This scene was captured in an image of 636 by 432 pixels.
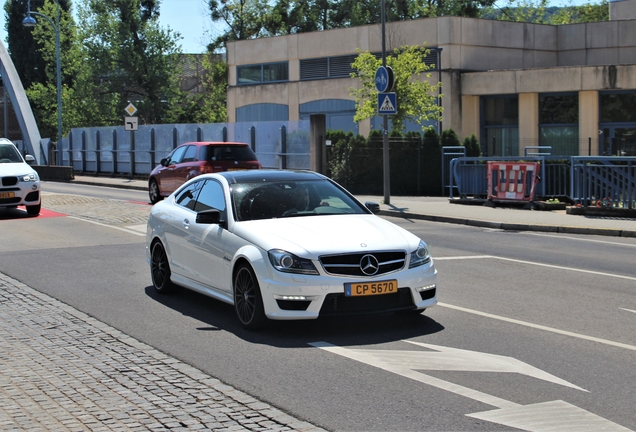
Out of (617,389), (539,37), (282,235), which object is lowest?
(617,389)

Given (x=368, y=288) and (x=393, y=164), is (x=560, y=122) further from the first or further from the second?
(x=368, y=288)

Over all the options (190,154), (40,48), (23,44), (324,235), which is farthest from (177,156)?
(23,44)

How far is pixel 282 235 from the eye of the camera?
831 centimetres

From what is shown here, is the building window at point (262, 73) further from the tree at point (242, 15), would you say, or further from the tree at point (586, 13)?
the tree at point (586, 13)

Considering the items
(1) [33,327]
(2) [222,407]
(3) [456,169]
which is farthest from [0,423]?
(3) [456,169]

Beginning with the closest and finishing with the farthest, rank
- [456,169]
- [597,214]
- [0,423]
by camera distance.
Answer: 1. [0,423]
2. [597,214]
3. [456,169]

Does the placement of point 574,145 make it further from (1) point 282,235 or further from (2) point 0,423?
(2) point 0,423

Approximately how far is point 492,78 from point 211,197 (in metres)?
32.4

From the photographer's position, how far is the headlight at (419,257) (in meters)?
8.28

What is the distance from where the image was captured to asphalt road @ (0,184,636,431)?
19.1ft

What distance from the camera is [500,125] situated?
41.5 m

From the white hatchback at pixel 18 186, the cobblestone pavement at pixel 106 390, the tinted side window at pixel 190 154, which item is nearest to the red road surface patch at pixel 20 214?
the white hatchback at pixel 18 186

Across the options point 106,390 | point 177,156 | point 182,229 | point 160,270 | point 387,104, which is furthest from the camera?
point 177,156

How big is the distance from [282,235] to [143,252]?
664cm
